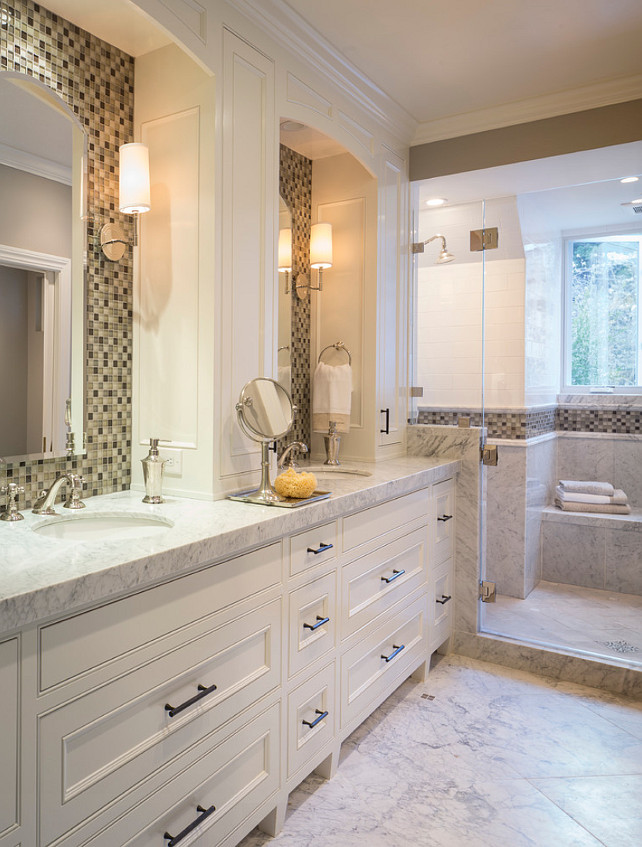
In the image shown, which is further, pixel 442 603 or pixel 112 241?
pixel 442 603

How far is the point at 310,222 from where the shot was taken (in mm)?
3047

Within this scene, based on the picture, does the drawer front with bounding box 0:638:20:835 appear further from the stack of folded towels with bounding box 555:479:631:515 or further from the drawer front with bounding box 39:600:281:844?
the stack of folded towels with bounding box 555:479:631:515

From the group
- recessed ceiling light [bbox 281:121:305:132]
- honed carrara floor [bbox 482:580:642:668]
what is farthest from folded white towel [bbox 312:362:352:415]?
honed carrara floor [bbox 482:580:642:668]

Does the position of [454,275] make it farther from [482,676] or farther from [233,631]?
[233,631]

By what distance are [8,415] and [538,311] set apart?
8.11 ft

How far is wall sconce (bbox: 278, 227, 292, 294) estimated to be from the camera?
2.77 m

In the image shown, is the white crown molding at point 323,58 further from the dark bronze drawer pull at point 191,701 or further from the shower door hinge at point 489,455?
the dark bronze drawer pull at point 191,701

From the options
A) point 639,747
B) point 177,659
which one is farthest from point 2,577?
point 639,747

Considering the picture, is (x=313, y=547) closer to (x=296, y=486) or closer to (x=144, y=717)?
(x=296, y=486)

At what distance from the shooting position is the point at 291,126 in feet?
8.48

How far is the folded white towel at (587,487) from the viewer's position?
287 cm

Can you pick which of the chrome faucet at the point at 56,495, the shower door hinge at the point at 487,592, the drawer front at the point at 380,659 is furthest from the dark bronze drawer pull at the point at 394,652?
the chrome faucet at the point at 56,495

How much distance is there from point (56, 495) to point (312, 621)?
85 cm

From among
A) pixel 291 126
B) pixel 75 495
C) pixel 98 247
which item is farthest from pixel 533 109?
pixel 75 495
